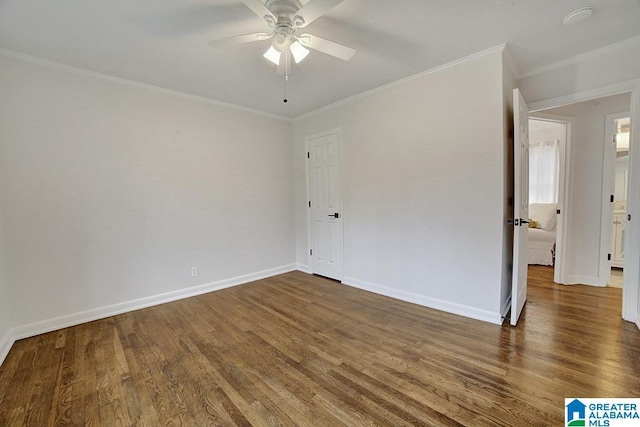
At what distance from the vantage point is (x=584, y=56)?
2.53 meters

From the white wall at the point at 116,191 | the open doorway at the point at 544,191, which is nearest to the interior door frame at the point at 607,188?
the open doorway at the point at 544,191

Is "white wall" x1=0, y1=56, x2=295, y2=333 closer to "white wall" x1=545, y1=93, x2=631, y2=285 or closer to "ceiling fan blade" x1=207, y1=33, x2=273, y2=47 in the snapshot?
"ceiling fan blade" x1=207, y1=33, x2=273, y2=47

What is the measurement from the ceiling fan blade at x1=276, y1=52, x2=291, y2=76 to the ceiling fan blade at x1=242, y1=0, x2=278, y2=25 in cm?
34

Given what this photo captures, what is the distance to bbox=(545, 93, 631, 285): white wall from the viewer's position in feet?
10.9

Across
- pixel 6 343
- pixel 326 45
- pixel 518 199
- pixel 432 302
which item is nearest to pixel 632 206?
pixel 518 199

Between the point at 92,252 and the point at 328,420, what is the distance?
9.07 feet

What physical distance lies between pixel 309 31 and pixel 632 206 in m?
3.25

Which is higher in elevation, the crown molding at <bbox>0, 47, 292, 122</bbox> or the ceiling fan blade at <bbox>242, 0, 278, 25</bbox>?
the crown molding at <bbox>0, 47, 292, 122</bbox>

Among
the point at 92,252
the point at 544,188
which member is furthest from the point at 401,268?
the point at 544,188

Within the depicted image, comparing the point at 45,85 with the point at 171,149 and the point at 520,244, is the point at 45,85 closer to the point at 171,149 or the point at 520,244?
the point at 171,149

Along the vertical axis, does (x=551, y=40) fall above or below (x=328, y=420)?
above

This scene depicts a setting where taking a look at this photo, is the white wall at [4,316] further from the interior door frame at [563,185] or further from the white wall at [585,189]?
the white wall at [585,189]

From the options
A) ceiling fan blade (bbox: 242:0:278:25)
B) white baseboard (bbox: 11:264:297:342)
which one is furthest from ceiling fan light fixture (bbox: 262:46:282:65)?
white baseboard (bbox: 11:264:297:342)

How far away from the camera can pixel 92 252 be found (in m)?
2.73
